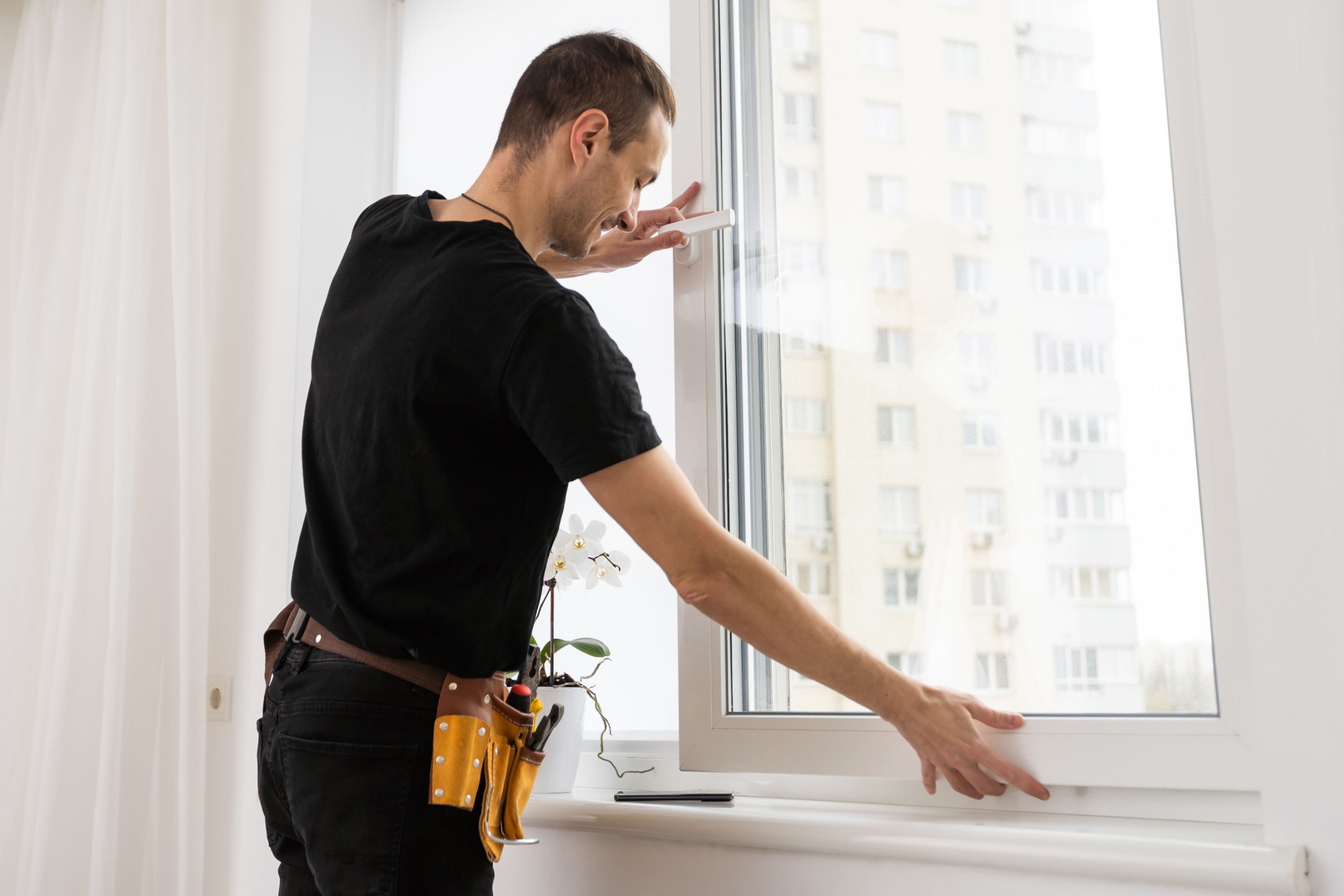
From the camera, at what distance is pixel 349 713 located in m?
1.00

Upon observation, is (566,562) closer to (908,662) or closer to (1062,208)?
(908,662)

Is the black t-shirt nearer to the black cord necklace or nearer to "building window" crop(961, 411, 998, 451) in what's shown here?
the black cord necklace

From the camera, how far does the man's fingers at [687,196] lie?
4.79 feet

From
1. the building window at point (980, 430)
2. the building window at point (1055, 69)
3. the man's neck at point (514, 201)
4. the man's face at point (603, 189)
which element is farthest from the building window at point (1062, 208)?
the man's neck at point (514, 201)

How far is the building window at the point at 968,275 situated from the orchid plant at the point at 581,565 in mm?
607

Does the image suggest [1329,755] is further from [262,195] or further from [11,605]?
[11,605]

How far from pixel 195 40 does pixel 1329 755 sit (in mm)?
2077

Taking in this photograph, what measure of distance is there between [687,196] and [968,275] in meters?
0.45

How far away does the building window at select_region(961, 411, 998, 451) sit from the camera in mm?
1183

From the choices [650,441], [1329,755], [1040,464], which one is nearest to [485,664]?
[650,441]

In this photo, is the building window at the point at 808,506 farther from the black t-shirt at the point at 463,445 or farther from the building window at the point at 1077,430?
the black t-shirt at the point at 463,445

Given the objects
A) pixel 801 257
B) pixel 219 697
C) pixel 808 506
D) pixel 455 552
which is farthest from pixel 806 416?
pixel 219 697

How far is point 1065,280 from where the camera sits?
115 centimetres

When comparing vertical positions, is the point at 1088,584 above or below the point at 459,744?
above
